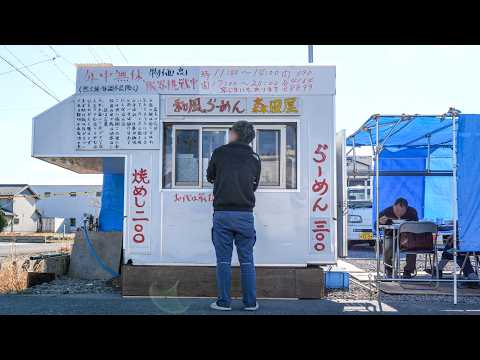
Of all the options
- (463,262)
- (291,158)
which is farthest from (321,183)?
(463,262)

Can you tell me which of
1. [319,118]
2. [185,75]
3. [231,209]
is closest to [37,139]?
[185,75]

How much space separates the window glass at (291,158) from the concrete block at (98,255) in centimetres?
297

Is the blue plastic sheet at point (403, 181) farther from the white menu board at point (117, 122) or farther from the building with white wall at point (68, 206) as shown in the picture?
the building with white wall at point (68, 206)

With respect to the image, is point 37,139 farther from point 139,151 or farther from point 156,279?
point 156,279

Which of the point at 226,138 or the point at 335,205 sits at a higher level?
the point at 226,138

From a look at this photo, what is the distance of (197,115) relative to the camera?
5531mm

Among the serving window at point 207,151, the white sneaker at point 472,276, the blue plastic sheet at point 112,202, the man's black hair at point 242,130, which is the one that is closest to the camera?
the man's black hair at point 242,130

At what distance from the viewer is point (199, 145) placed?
5586 millimetres

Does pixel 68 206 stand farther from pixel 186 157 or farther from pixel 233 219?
pixel 233 219

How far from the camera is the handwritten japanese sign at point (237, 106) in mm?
5504

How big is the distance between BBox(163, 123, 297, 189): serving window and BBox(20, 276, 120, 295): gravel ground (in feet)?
5.93

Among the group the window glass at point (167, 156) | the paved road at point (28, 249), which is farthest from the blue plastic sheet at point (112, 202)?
the paved road at point (28, 249)

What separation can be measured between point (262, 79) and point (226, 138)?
0.86 m

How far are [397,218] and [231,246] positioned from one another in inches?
171
